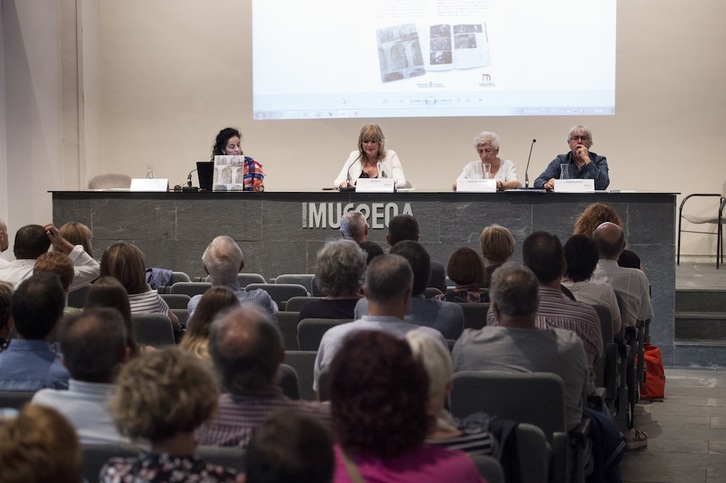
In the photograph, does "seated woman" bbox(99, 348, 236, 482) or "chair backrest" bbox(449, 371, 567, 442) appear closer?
"seated woman" bbox(99, 348, 236, 482)

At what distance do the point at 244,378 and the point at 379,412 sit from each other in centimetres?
54

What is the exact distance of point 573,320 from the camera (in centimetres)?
345

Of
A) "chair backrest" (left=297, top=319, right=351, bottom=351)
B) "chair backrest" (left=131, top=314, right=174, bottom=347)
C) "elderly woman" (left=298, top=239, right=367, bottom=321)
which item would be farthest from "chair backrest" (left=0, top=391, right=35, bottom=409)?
"elderly woman" (left=298, top=239, right=367, bottom=321)

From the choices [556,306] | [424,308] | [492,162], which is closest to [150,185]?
[492,162]

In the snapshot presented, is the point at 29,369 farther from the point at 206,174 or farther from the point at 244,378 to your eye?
the point at 206,174

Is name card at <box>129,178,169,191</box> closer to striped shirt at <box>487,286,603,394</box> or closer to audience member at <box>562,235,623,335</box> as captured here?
audience member at <box>562,235,623,335</box>

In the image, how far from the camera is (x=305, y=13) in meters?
9.50

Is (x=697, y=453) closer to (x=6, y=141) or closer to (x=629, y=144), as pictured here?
(x=629, y=144)

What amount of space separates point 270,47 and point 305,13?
0.48m

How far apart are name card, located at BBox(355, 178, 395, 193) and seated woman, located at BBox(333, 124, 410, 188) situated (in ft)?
1.08

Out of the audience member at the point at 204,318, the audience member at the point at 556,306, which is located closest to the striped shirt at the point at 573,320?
the audience member at the point at 556,306

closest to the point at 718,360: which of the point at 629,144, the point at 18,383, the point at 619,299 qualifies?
the point at 619,299

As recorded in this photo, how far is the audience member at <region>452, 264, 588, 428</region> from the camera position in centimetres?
291

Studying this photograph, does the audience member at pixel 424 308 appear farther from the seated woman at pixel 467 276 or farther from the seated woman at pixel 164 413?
the seated woman at pixel 164 413
